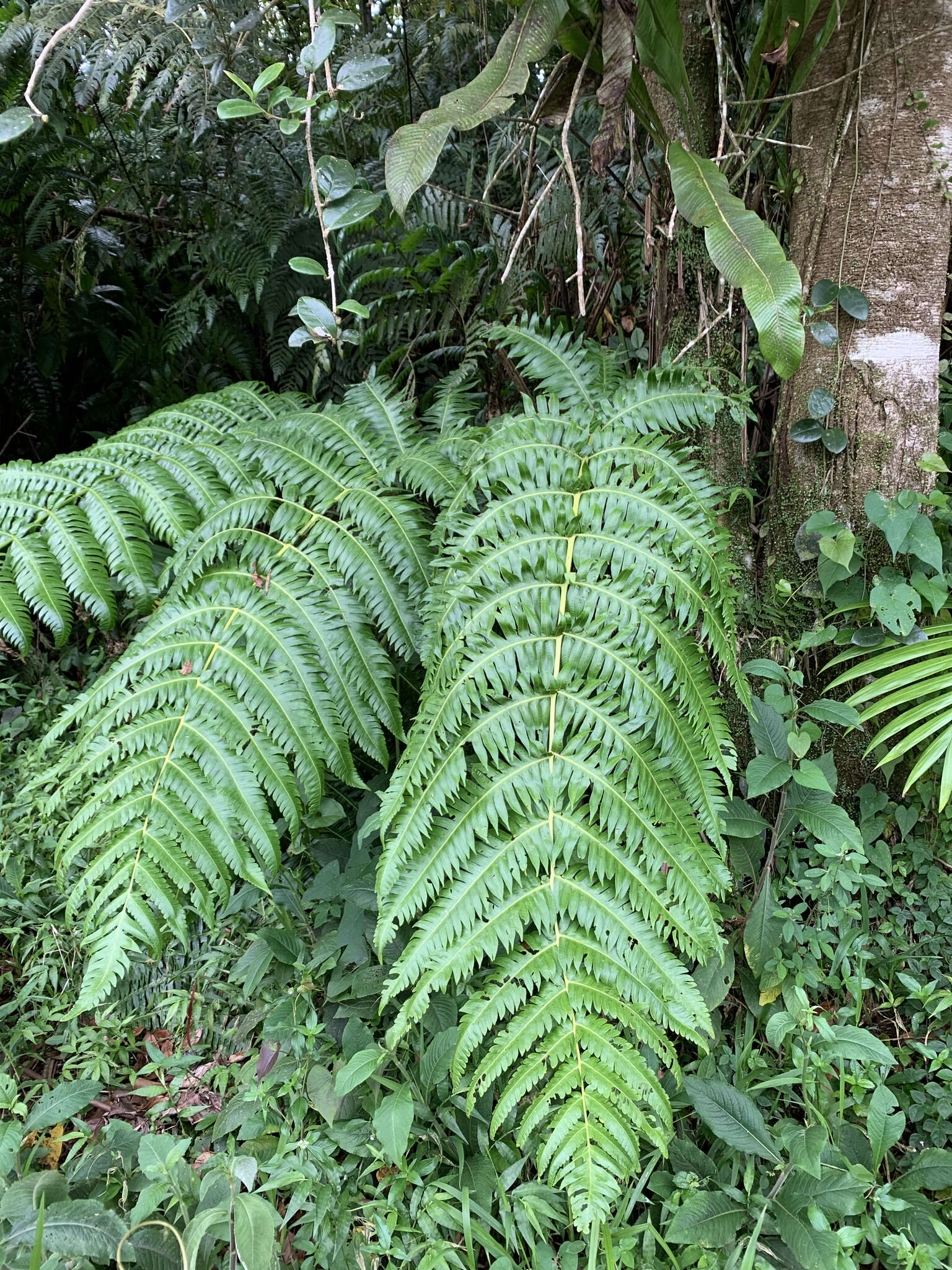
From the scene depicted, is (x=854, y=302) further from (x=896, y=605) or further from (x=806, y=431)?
(x=896, y=605)

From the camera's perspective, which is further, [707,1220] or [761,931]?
[761,931]

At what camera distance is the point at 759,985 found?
1596 mm

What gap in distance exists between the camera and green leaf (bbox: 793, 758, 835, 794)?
1.56 metres

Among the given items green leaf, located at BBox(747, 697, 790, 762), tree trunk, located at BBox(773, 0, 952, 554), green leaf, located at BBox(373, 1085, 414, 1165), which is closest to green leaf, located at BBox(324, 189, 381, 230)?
tree trunk, located at BBox(773, 0, 952, 554)

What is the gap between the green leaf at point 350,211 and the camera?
1.64 metres

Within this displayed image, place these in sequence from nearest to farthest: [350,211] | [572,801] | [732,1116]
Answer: [572,801], [732,1116], [350,211]

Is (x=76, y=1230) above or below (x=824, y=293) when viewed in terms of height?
below

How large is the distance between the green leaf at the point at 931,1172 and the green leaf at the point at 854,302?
162 centimetres

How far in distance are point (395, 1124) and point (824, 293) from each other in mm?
1875

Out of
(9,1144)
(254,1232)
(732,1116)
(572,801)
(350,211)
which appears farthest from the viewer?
(350,211)

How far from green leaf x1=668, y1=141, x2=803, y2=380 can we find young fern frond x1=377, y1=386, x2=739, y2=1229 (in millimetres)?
257

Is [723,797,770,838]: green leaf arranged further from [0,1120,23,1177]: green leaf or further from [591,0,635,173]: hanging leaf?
[0,1120,23,1177]: green leaf

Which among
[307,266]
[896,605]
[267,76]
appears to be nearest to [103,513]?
[307,266]

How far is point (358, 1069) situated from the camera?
1494mm
